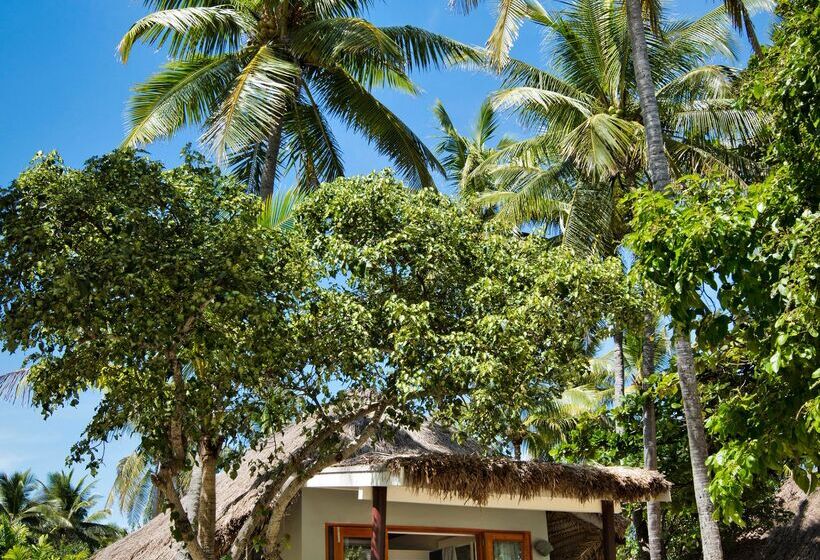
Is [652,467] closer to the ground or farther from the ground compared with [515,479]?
farther from the ground

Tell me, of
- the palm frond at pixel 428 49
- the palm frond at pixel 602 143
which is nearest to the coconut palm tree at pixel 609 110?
the palm frond at pixel 602 143

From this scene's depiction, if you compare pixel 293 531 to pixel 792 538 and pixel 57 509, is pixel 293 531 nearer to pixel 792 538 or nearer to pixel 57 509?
pixel 792 538

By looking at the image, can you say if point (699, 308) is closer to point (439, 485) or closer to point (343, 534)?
point (439, 485)

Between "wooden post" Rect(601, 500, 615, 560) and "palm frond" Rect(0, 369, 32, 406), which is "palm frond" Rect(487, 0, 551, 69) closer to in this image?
"wooden post" Rect(601, 500, 615, 560)

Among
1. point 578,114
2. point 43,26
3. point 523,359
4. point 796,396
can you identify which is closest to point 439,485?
point 523,359

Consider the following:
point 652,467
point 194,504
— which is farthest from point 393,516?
point 652,467

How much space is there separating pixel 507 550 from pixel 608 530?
155cm

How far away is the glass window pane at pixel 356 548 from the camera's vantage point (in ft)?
33.9

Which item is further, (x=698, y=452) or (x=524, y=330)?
(x=698, y=452)

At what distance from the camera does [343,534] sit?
406 inches

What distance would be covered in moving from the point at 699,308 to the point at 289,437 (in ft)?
27.4

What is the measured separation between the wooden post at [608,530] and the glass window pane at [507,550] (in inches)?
52.6

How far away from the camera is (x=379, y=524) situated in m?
8.66

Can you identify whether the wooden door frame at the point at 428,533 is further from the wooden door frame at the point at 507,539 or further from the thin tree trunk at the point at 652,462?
the thin tree trunk at the point at 652,462
